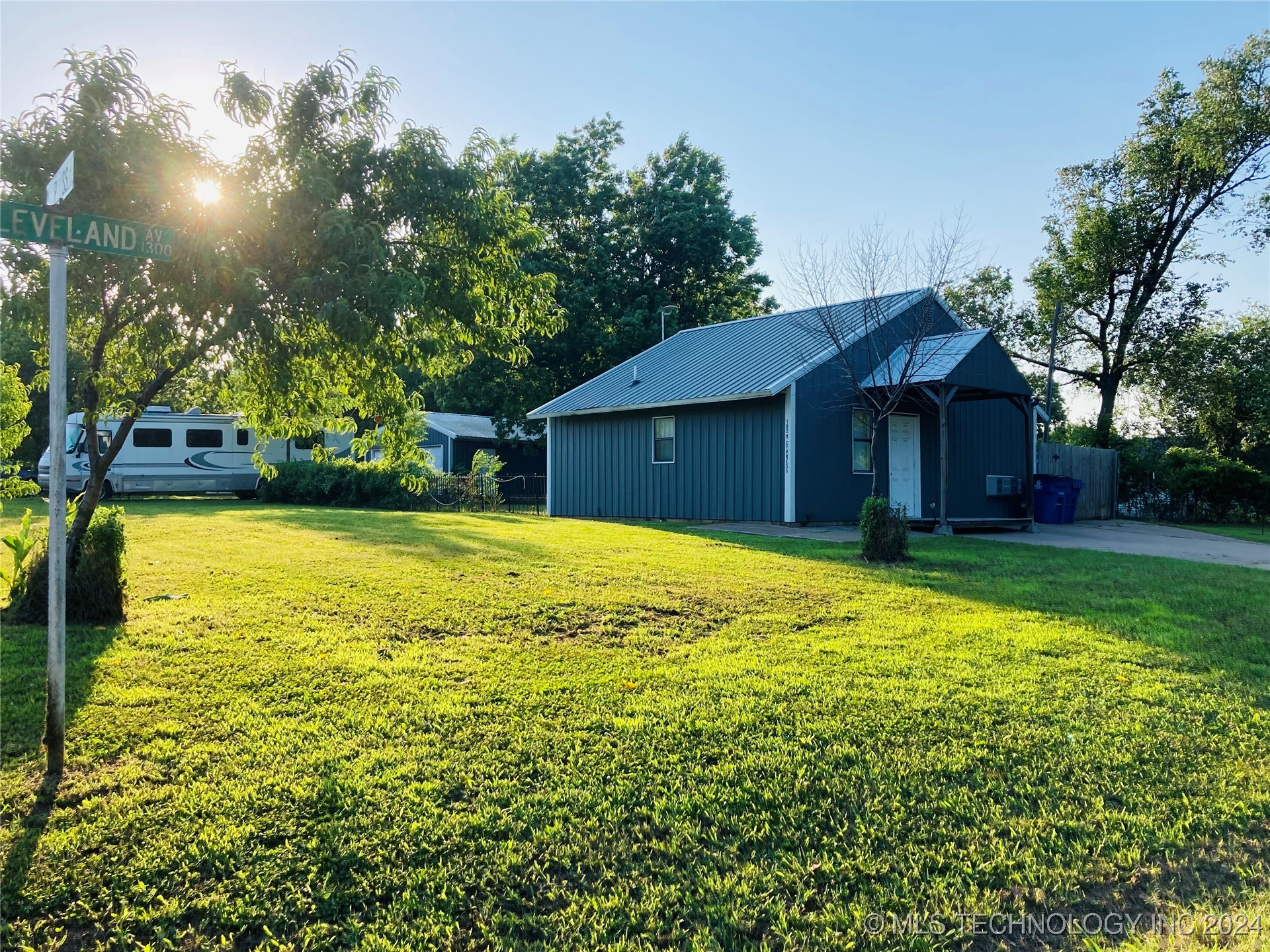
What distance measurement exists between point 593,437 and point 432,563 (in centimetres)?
1061

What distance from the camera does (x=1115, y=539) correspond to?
48.1 feet

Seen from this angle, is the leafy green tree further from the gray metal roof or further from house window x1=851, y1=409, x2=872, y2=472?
house window x1=851, y1=409, x2=872, y2=472

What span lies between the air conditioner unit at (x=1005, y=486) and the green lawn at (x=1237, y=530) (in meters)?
4.09

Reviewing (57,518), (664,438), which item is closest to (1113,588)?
(57,518)

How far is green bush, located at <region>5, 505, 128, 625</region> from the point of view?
17.6ft

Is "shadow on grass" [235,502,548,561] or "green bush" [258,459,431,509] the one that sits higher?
"green bush" [258,459,431,509]

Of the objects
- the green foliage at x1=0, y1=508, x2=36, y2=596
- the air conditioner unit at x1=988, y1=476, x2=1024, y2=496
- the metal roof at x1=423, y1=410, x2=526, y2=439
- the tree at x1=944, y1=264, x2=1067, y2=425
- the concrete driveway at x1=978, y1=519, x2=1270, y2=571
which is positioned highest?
the tree at x1=944, y1=264, x2=1067, y2=425

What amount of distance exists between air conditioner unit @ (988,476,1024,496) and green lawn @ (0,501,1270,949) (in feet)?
39.2

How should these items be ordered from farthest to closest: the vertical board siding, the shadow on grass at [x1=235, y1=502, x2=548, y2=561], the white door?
the vertical board siding, the white door, the shadow on grass at [x1=235, y1=502, x2=548, y2=561]

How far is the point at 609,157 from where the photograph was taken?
102ft

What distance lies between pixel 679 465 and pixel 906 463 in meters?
4.70

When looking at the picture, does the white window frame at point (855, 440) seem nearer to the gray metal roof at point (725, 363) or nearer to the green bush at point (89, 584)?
the gray metal roof at point (725, 363)

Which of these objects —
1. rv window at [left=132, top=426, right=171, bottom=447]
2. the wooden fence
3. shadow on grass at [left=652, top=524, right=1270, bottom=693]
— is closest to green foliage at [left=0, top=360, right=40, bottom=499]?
shadow on grass at [left=652, top=524, right=1270, bottom=693]

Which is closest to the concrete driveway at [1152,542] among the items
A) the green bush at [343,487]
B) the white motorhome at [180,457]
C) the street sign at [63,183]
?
the street sign at [63,183]
